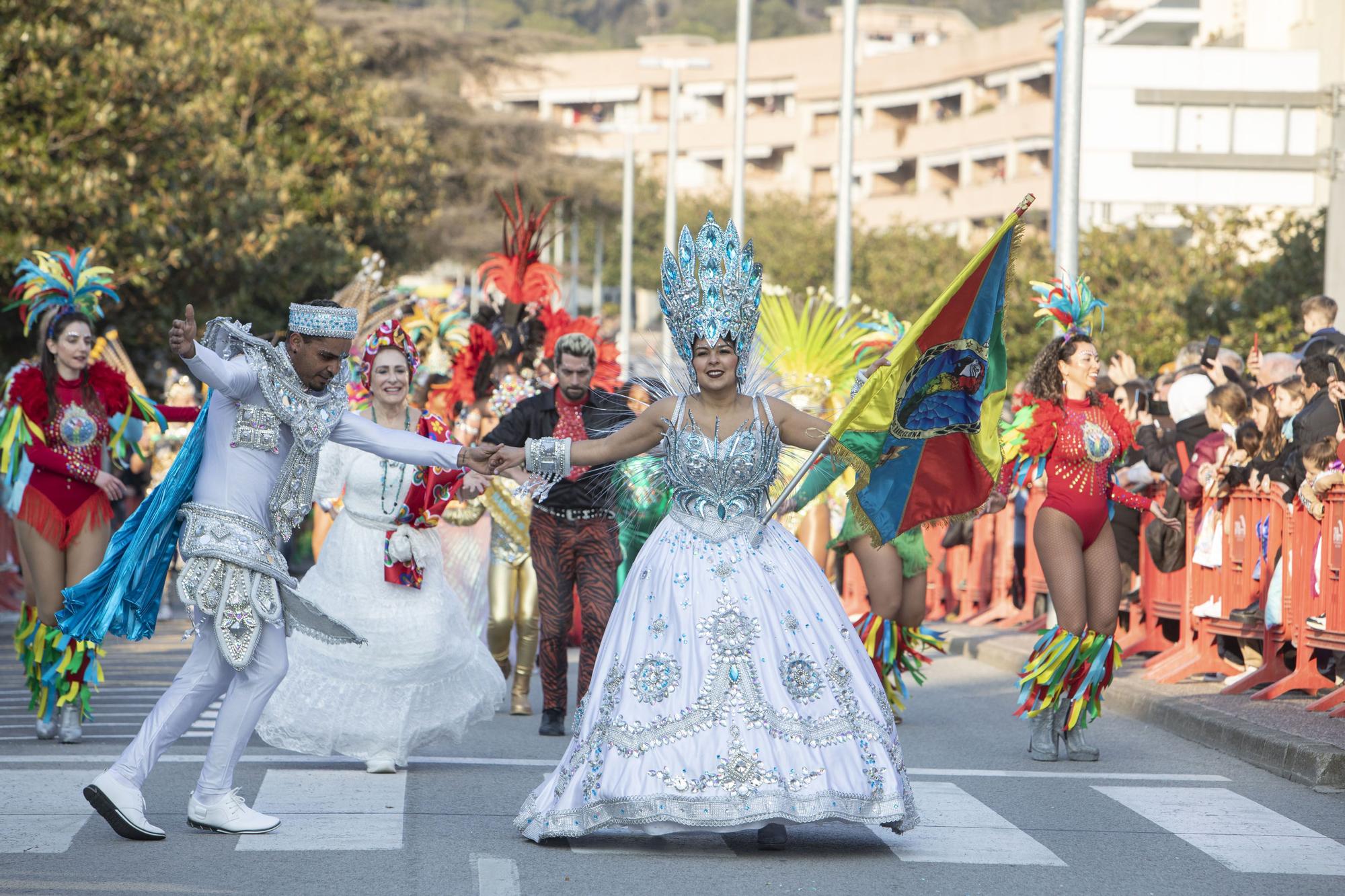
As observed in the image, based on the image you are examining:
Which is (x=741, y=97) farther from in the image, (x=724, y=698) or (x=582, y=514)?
(x=724, y=698)

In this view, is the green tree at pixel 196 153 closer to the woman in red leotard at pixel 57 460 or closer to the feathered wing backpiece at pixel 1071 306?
the woman in red leotard at pixel 57 460

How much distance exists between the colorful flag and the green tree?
12.5m

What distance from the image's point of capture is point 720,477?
7.46 meters

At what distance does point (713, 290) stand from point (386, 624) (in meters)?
2.59

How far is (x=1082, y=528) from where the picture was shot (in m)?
9.92

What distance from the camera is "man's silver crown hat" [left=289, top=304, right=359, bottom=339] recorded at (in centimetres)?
752

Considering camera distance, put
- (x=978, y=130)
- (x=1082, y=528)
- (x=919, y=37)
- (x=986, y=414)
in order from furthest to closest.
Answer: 1. (x=919, y=37)
2. (x=978, y=130)
3. (x=1082, y=528)
4. (x=986, y=414)

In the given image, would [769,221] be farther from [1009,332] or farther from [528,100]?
[528,100]

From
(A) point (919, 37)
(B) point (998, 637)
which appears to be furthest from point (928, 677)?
(A) point (919, 37)

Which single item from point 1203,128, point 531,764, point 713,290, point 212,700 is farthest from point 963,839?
point 1203,128

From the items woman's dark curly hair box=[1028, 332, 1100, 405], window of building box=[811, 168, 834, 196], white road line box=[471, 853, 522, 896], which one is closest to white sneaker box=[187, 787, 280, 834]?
white road line box=[471, 853, 522, 896]

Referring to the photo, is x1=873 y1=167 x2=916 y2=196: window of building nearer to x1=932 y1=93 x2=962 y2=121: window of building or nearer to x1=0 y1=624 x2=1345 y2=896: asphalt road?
x1=932 y1=93 x2=962 y2=121: window of building

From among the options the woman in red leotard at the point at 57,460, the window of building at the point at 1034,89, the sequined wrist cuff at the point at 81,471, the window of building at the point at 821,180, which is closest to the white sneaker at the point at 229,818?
the woman in red leotard at the point at 57,460

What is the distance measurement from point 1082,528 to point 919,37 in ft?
345
